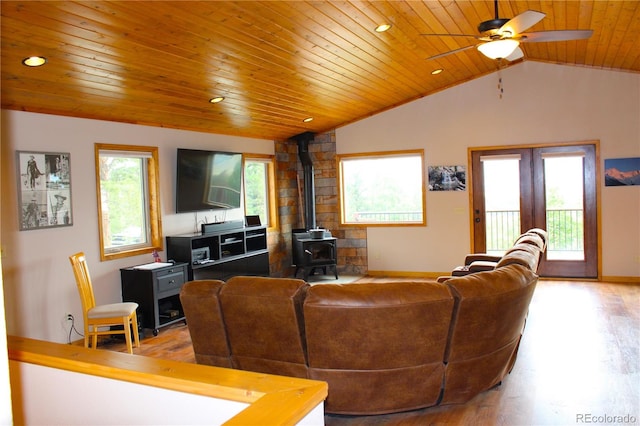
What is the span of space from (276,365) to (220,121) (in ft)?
13.9

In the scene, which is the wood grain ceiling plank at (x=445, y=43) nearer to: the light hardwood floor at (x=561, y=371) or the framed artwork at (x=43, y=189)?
the light hardwood floor at (x=561, y=371)

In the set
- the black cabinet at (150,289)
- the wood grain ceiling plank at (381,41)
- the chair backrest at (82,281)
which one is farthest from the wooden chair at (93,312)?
the wood grain ceiling plank at (381,41)

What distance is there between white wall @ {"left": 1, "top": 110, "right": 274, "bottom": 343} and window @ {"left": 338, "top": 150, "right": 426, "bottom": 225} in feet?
12.5

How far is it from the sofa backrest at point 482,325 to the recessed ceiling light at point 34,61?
10.7ft

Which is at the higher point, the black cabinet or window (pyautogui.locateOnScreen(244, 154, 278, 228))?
window (pyautogui.locateOnScreen(244, 154, 278, 228))

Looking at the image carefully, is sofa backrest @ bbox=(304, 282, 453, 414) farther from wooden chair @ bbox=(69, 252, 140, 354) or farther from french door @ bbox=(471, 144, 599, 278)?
french door @ bbox=(471, 144, 599, 278)

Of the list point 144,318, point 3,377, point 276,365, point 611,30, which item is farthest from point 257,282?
point 611,30

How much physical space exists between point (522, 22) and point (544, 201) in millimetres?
4687

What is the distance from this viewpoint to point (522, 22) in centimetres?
368

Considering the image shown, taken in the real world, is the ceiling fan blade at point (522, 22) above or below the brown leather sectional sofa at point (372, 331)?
above

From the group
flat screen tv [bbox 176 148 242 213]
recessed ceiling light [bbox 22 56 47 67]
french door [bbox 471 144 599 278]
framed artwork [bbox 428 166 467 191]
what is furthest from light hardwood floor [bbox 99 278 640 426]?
recessed ceiling light [bbox 22 56 47 67]

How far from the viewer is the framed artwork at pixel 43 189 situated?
4633 millimetres

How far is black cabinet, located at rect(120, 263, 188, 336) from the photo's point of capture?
5.48 meters

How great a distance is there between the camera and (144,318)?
18.2 feet
